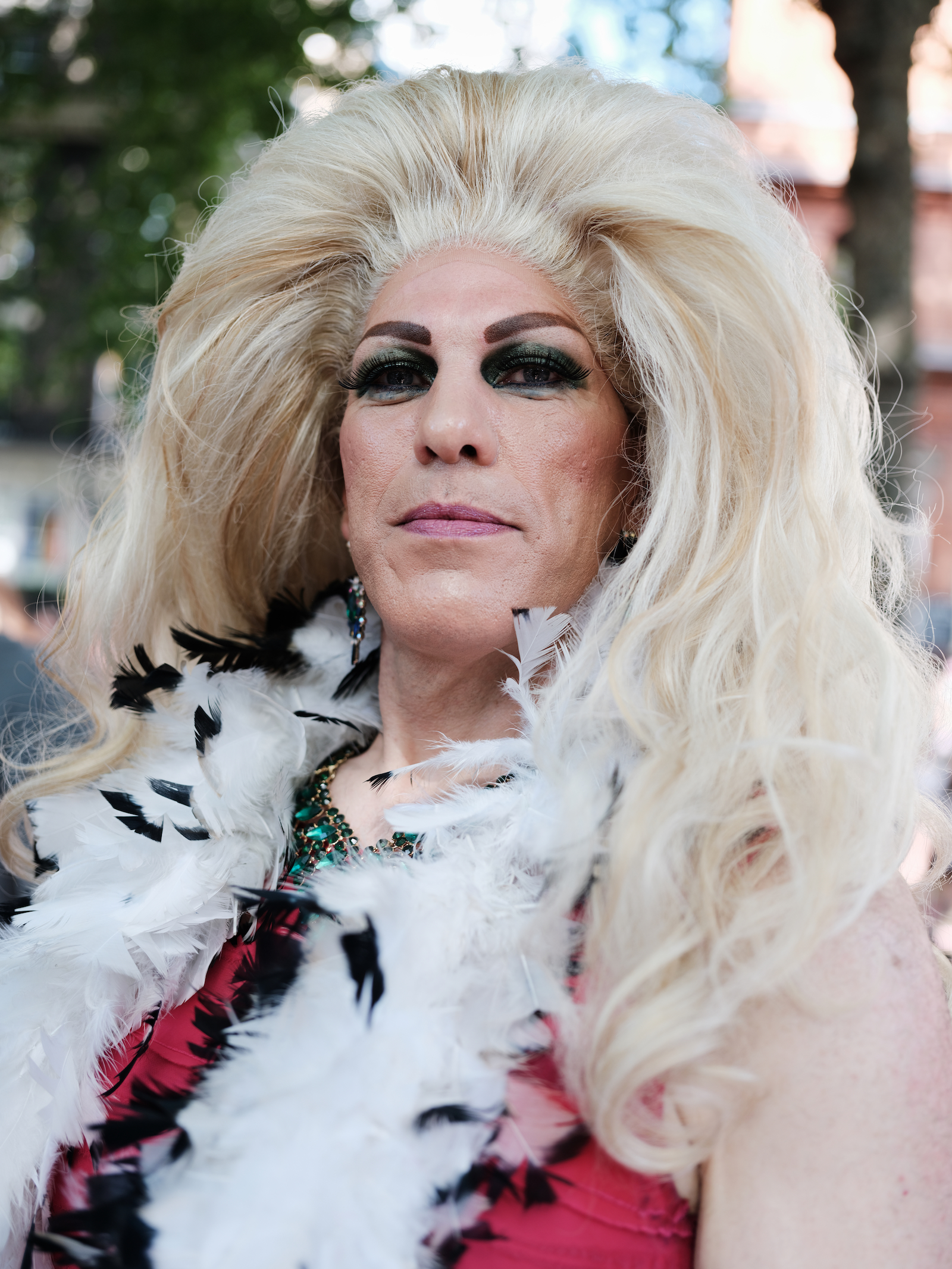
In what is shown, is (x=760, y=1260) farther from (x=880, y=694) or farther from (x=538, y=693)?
(x=538, y=693)

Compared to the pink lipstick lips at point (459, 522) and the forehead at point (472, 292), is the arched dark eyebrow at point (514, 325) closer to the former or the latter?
the forehead at point (472, 292)

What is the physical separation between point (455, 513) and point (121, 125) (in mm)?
5278

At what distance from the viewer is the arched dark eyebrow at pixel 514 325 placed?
1.72 m

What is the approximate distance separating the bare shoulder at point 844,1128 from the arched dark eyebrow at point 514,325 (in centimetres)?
104

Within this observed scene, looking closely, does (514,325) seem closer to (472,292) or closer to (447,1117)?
(472,292)

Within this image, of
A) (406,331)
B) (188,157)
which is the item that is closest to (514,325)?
(406,331)

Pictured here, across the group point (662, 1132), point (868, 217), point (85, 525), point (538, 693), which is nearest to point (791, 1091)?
point (662, 1132)

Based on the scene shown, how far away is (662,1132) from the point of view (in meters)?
1.21

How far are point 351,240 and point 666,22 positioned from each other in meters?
3.07

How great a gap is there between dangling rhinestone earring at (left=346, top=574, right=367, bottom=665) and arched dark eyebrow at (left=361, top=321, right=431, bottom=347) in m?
0.50

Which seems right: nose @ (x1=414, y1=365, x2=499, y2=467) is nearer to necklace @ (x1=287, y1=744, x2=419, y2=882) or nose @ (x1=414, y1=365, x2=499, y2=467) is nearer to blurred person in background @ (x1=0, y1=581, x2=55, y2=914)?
necklace @ (x1=287, y1=744, x2=419, y2=882)

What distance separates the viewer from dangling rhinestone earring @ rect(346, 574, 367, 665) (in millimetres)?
2104

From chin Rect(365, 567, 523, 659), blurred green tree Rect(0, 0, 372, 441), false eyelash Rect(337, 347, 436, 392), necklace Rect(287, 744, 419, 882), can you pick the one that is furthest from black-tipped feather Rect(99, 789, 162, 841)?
blurred green tree Rect(0, 0, 372, 441)

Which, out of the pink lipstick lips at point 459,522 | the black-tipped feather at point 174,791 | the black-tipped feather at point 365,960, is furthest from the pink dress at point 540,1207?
the pink lipstick lips at point 459,522
